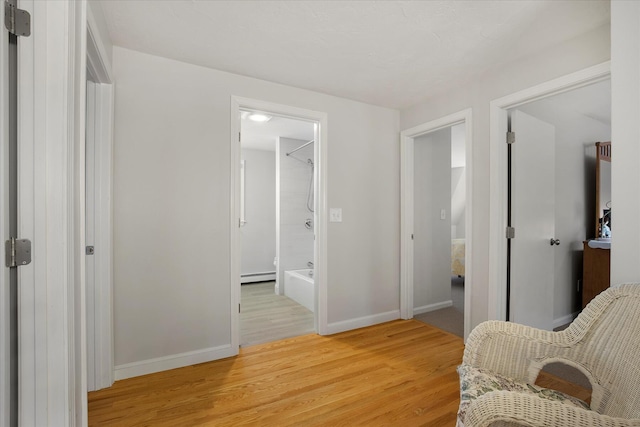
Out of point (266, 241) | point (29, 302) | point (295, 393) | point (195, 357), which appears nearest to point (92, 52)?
point (29, 302)

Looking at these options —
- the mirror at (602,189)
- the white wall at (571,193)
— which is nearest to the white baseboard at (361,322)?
the white wall at (571,193)

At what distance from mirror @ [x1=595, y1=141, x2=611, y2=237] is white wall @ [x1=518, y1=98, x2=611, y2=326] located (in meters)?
0.07

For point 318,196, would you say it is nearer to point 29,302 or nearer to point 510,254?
point 510,254

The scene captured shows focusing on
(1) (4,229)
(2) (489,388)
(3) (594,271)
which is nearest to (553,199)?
(3) (594,271)

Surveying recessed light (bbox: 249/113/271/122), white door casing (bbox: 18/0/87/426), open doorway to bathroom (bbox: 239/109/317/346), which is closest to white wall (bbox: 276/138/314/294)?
open doorway to bathroom (bbox: 239/109/317/346)

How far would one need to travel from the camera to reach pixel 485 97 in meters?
2.44

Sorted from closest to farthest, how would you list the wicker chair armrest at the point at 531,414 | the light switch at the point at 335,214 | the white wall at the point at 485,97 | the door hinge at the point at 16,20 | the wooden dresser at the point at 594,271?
1. the wicker chair armrest at the point at 531,414
2. the door hinge at the point at 16,20
3. the white wall at the point at 485,97
4. the wooden dresser at the point at 594,271
5. the light switch at the point at 335,214

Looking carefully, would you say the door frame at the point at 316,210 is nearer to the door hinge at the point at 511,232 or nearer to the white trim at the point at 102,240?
the white trim at the point at 102,240

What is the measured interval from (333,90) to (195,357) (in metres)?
2.54

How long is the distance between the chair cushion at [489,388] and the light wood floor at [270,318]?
188cm

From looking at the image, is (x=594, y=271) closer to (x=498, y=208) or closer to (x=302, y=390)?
(x=498, y=208)

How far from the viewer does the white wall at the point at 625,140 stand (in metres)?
1.33

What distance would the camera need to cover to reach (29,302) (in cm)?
101

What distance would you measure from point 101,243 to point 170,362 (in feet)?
3.26
